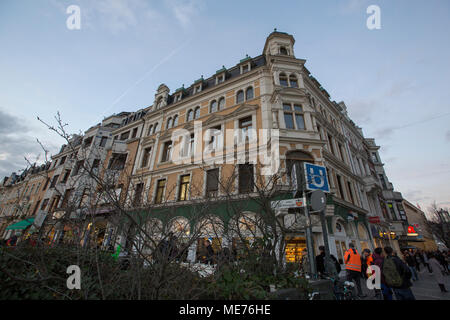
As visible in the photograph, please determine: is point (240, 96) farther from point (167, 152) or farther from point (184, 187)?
point (184, 187)

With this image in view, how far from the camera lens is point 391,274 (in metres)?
4.93

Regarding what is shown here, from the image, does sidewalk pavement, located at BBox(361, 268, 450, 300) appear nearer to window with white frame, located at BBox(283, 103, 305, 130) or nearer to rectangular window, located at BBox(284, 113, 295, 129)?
window with white frame, located at BBox(283, 103, 305, 130)

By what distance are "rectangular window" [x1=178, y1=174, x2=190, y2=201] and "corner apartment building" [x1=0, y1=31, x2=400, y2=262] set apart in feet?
0.28

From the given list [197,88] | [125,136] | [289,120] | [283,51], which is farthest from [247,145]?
[125,136]

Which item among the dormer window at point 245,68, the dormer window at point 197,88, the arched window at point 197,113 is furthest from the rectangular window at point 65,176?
the dormer window at point 245,68

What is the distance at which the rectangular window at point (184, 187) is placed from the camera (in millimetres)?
15867

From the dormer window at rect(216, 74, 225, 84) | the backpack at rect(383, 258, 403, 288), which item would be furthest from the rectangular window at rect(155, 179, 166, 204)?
the backpack at rect(383, 258, 403, 288)

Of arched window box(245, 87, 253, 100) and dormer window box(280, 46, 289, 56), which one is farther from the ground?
dormer window box(280, 46, 289, 56)

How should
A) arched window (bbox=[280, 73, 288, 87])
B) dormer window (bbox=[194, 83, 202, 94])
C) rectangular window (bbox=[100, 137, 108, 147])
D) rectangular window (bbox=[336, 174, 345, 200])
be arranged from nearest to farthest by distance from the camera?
1. rectangular window (bbox=[336, 174, 345, 200])
2. arched window (bbox=[280, 73, 288, 87])
3. dormer window (bbox=[194, 83, 202, 94])
4. rectangular window (bbox=[100, 137, 108, 147])

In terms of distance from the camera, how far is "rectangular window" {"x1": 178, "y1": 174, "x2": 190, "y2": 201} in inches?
625

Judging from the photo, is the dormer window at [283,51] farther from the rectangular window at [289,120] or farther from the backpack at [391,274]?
the backpack at [391,274]

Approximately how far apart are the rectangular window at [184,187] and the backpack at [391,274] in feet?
42.2

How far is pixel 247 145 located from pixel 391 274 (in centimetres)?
1082
